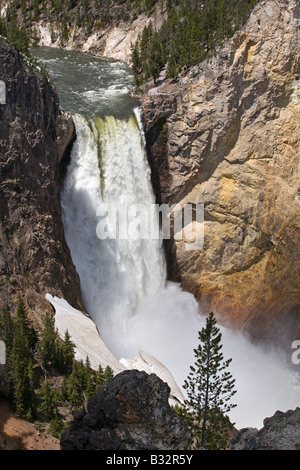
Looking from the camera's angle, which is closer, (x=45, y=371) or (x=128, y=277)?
(x=45, y=371)

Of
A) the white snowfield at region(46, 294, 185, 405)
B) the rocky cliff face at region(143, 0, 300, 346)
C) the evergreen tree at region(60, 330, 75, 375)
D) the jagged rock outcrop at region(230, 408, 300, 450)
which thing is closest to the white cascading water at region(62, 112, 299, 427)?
the rocky cliff face at region(143, 0, 300, 346)

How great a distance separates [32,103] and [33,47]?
93.1ft

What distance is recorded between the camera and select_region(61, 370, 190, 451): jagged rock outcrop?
10992mm

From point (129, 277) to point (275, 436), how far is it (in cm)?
1726

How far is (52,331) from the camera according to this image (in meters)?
17.5

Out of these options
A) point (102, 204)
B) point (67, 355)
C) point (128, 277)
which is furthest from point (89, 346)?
point (102, 204)

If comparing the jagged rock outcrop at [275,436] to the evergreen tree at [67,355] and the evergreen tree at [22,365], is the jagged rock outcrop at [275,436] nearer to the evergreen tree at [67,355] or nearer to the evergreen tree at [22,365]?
the evergreen tree at [22,365]

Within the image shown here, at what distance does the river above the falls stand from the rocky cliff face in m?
1.51

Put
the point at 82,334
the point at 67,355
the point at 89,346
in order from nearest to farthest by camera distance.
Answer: the point at 67,355
the point at 89,346
the point at 82,334

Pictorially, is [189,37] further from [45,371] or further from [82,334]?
[45,371]

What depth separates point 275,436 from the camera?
37.3ft

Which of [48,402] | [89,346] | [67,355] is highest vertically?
[67,355]

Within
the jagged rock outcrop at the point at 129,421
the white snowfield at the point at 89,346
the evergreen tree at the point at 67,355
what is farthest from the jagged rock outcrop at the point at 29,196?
the jagged rock outcrop at the point at 129,421

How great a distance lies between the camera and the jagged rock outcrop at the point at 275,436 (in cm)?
1110
